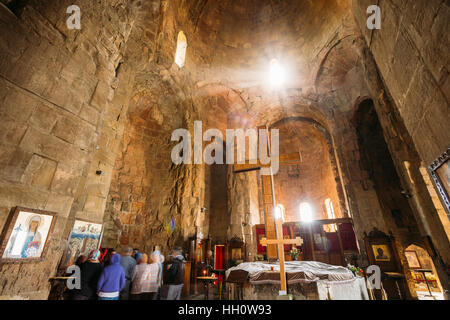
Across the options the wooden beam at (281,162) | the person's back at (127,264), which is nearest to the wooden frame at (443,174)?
the wooden beam at (281,162)

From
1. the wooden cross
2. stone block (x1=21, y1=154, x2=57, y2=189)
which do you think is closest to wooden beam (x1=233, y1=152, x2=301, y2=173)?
the wooden cross

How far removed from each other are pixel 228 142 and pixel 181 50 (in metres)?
5.79

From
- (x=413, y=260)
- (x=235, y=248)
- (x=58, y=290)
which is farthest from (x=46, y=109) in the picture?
(x=413, y=260)

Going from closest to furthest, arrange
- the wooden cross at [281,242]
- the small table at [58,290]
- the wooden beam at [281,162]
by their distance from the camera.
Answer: the small table at [58,290] → the wooden cross at [281,242] → the wooden beam at [281,162]

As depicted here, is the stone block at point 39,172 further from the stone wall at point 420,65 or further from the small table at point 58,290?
the stone wall at point 420,65

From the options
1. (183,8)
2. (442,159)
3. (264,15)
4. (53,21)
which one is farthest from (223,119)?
(442,159)

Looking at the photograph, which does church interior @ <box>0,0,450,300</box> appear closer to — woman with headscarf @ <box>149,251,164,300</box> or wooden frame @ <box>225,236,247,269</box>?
wooden frame @ <box>225,236,247,269</box>

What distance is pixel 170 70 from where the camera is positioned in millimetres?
9539

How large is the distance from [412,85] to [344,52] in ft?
32.5

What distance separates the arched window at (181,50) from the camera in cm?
1072

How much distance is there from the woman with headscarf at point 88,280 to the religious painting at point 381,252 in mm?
10290

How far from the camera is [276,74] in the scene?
13125 millimetres

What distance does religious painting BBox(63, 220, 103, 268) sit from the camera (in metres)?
4.09
